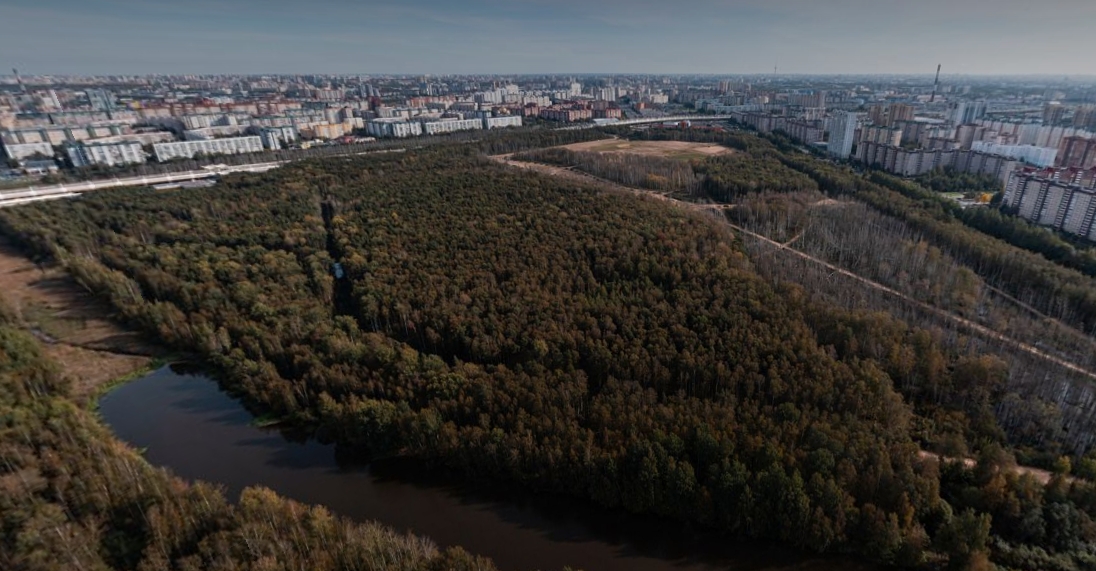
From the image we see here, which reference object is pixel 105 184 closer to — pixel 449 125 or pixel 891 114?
pixel 449 125

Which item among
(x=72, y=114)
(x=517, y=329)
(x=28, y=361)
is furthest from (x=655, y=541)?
(x=72, y=114)

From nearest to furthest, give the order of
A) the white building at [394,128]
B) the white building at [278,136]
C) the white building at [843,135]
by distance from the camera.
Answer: the white building at [843,135] → the white building at [278,136] → the white building at [394,128]

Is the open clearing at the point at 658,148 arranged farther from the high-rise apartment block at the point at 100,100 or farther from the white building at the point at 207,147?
the high-rise apartment block at the point at 100,100

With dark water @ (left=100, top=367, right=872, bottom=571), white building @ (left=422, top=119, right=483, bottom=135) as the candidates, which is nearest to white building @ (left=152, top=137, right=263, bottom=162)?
white building @ (left=422, top=119, right=483, bottom=135)

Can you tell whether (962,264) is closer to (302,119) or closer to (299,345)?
(299,345)

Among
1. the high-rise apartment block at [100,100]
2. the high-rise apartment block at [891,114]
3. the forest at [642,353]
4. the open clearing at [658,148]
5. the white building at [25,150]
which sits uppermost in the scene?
the high-rise apartment block at [100,100]

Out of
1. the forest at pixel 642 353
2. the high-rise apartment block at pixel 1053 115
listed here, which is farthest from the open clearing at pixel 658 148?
the high-rise apartment block at pixel 1053 115
